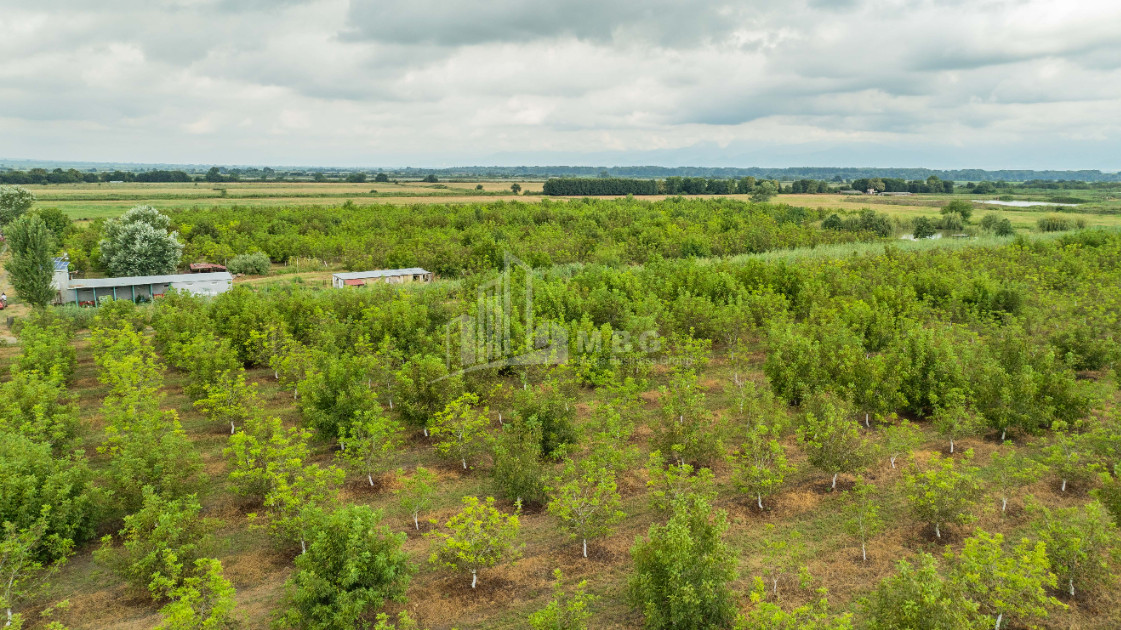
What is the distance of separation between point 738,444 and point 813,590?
6714 mm

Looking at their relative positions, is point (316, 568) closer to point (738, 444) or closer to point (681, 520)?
point (681, 520)

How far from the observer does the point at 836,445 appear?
15375 mm

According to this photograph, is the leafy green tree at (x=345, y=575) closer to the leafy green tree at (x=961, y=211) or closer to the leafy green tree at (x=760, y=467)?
the leafy green tree at (x=760, y=467)

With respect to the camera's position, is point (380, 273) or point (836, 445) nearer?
point (836, 445)

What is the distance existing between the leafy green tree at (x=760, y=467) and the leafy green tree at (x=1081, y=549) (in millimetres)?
4981

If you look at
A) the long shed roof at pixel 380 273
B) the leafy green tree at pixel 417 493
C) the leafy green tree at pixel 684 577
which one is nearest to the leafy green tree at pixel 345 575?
the leafy green tree at pixel 417 493

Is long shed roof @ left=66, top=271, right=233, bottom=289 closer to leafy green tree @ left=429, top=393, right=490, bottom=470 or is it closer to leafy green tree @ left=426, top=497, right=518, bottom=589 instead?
leafy green tree @ left=429, top=393, right=490, bottom=470

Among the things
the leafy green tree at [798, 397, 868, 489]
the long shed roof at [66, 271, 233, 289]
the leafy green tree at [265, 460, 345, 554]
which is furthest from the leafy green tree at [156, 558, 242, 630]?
the long shed roof at [66, 271, 233, 289]

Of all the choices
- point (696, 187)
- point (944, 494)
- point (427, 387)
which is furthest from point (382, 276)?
point (696, 187)

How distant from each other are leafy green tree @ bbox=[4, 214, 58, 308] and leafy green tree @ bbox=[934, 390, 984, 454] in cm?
4168

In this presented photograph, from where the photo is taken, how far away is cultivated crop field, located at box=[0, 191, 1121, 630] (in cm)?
1092

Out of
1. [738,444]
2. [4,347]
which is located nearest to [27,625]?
[738,444]

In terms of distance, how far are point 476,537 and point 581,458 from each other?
19.5 ft

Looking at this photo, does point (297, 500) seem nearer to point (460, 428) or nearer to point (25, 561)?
point (460, 428)
